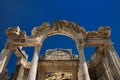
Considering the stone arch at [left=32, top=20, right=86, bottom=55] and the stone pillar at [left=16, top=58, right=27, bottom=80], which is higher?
the stone arch at [left=32, top=20, right=86, bottom=55]

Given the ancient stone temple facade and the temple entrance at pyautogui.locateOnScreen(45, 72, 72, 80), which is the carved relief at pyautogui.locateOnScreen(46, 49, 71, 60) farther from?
the temple entrance at pyautogui.locateOnScreen(45, 72, 72, 80)

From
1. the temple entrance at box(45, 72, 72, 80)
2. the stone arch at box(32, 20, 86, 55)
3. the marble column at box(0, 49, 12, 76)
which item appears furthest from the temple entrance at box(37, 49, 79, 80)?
the temple entrance at box(45, 72, 72, 80)

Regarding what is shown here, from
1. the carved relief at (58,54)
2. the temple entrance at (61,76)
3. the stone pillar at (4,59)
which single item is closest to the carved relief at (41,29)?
the stone pillar at (4,59)

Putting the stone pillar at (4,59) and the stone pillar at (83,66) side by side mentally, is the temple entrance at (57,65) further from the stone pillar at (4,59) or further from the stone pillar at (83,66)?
the stone pillar at (4,59)

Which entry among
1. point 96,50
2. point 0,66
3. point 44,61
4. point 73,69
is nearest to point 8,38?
point 0,66

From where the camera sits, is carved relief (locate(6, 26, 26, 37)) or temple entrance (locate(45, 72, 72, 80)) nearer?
carved relief (locate(6, 26, 26, 37))

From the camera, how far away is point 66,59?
1731cm

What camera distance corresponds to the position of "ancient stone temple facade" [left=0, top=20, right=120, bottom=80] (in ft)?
42.1

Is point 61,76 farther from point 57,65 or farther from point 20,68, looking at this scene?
point 20,68

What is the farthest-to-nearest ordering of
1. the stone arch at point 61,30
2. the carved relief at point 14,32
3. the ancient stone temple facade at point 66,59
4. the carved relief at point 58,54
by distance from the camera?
the carved relief at point 58,54 < the stone arch at point 61,30 < the carved relief at point 14,32 < the ancient stone temple facade at point 66,59

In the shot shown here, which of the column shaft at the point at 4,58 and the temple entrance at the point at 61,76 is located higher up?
the temple entrance at the point at 61,76

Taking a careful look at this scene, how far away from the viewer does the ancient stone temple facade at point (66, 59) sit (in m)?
12.8

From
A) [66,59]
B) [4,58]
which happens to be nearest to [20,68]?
[4,58]

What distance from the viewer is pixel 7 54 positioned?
43.8ft
